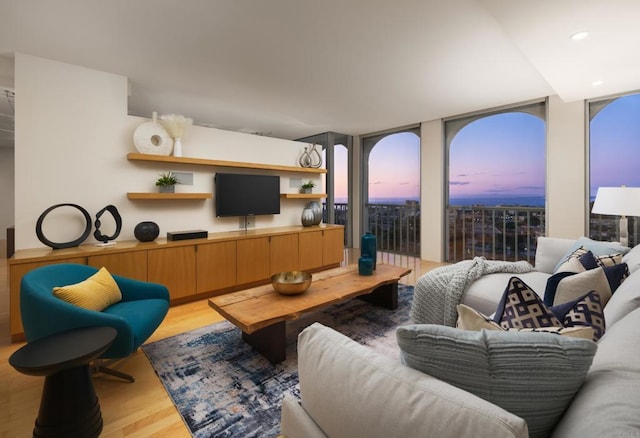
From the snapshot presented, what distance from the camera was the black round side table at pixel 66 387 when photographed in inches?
53.3

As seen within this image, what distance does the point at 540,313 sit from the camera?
0.98 meters

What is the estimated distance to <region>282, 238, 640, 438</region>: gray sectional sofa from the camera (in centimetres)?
57

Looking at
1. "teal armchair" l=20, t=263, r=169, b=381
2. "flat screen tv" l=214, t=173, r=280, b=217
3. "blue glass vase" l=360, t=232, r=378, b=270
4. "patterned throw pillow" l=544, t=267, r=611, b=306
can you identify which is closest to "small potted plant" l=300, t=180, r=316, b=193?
"flat screen tv" l=214, t=173, r=280, b=217

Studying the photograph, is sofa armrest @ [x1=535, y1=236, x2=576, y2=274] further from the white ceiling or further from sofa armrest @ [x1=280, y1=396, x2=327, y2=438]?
Result: sofa armrest @ [x1=280, y1=396, x2=327, y2=438]

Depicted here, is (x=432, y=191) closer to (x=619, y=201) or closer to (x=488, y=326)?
(x=619, y=201)

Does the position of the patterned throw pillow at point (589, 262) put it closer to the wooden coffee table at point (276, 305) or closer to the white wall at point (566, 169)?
the wooden coffee table at point (276, 305)

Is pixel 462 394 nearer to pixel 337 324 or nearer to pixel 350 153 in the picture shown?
pixel 337 324

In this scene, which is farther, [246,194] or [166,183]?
[246,194]

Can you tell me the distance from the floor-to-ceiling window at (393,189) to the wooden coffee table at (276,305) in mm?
3295

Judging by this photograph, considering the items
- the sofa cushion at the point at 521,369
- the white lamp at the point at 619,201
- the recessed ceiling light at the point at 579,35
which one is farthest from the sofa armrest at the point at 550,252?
the sofa cushion at the point at 521,369

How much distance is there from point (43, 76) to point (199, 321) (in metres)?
2.71

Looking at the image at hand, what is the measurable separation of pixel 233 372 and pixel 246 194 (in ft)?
8.82

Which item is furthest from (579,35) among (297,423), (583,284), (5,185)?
(5,185)

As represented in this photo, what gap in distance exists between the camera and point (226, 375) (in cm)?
201
